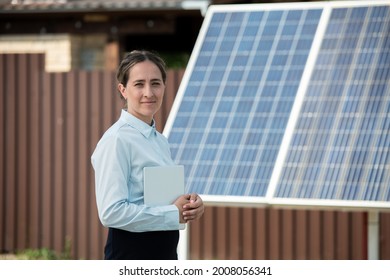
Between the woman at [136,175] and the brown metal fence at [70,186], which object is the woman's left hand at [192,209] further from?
the brown metal fence at [70,186]

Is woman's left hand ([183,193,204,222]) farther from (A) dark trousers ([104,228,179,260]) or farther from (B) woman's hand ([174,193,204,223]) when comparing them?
(A) dark trousers ([104,228,179,260])

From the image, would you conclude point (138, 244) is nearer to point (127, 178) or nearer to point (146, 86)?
point (127, 178)

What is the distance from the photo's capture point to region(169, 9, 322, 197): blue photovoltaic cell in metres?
7.42

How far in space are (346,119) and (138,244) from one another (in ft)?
13.1

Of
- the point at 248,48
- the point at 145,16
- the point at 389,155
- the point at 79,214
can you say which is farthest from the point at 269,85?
the point at 145,16

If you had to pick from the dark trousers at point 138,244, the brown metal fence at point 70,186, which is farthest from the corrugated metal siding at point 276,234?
the dark trousers at point 138,244

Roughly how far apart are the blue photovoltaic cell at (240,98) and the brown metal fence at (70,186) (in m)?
2.42

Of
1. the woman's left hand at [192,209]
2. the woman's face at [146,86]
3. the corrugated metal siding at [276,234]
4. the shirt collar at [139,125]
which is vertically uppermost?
the woman's face at [146,86]

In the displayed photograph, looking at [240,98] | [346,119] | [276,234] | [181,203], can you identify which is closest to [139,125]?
[181,203]

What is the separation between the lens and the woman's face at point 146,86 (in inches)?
147

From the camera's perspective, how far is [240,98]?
7949mm

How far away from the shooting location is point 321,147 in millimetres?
7453

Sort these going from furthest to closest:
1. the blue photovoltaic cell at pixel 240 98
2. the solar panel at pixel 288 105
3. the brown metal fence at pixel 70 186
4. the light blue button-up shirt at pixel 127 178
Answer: the brown metal fence at pixel 70 186
the blue photovoltaic cell at pixel 240 98
the solar panel at pixel 288 105
the light blue button-up shirt at pixel 127 178

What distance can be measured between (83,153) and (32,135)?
693 millimetres
